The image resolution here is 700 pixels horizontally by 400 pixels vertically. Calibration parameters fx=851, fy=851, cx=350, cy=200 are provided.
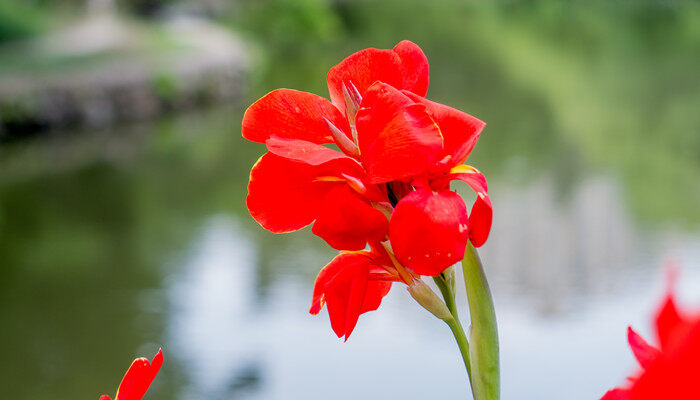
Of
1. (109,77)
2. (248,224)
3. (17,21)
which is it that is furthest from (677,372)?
(17,21)

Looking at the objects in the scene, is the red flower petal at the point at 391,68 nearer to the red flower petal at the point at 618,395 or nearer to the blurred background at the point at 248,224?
the red flower petal at the point at 618,395

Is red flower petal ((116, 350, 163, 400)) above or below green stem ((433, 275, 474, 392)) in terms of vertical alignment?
below

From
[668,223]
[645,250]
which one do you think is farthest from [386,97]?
[668,223]

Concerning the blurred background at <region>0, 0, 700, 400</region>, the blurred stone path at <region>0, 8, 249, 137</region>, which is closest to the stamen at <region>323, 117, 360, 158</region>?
the blurred background at <region>0, 0, 700, 400</region>

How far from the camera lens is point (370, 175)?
0.94 ft

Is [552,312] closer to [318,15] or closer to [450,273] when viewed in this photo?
[450,273]

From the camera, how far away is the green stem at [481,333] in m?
0.29

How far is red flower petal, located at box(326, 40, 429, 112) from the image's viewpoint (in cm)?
33

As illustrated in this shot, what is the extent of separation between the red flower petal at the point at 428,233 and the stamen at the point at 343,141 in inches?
1.4

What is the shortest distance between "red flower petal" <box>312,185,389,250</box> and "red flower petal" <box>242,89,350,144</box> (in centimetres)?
3

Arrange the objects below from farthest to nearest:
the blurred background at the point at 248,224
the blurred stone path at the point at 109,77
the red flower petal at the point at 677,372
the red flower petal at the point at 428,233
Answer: the blurred stone path at the point at 109,77 < the blurred background at the point at 248,224 < the red flower petal at the point at 428,233 < the red flower petal at the point at 677,372

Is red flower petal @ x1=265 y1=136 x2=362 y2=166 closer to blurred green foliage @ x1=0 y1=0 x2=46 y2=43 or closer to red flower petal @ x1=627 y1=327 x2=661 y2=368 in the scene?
red flower petal @ x1=627 y1=327 x2=661 y2=368

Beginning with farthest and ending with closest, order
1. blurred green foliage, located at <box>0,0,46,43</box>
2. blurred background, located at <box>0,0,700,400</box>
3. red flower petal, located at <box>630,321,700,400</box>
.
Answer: blurred green foliage, located at <box>0,0,46,43</box>, blurred background, located at <box>0,0,700,400</box>, red flower petal, located at <box>630,321,700,400</box>

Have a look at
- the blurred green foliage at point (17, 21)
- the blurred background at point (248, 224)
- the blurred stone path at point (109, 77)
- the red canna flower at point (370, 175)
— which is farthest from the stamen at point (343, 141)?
the blurred green foliage at point (17, 21)
